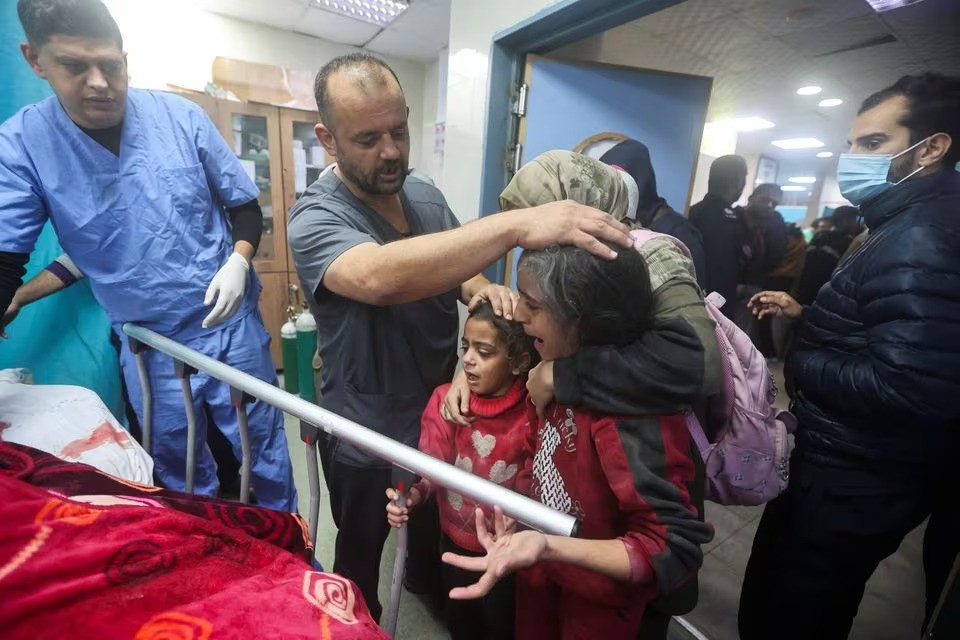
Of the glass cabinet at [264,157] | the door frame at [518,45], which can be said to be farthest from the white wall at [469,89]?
the glass cabinet at [264,157]

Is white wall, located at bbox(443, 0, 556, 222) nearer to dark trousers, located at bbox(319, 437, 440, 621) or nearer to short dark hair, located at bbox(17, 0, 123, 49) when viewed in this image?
short dark hair, located at bbox(17, 0, 123, 49)

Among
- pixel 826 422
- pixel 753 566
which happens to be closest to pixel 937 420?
pixel 826 422

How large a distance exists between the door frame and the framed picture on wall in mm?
10224

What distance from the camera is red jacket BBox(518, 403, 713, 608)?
2.28ft

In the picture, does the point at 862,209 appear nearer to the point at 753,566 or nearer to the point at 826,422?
the point at 826,422

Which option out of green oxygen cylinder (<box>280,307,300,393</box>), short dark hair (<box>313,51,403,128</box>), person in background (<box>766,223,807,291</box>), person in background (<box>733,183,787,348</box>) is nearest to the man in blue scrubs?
short dark hair (<box>313,51,403,128</box>)

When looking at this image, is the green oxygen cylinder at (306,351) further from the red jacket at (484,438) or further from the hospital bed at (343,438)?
the red jacket at (484,438)

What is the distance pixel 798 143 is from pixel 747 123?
274cm

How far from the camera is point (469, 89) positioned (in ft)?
7.66

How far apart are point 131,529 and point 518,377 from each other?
82 cm

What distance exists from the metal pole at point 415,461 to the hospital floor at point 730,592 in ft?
3.62

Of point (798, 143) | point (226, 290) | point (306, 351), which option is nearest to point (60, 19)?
point (226, 290)

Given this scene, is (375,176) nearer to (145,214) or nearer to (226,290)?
(226,290)

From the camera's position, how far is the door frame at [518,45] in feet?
5.40
